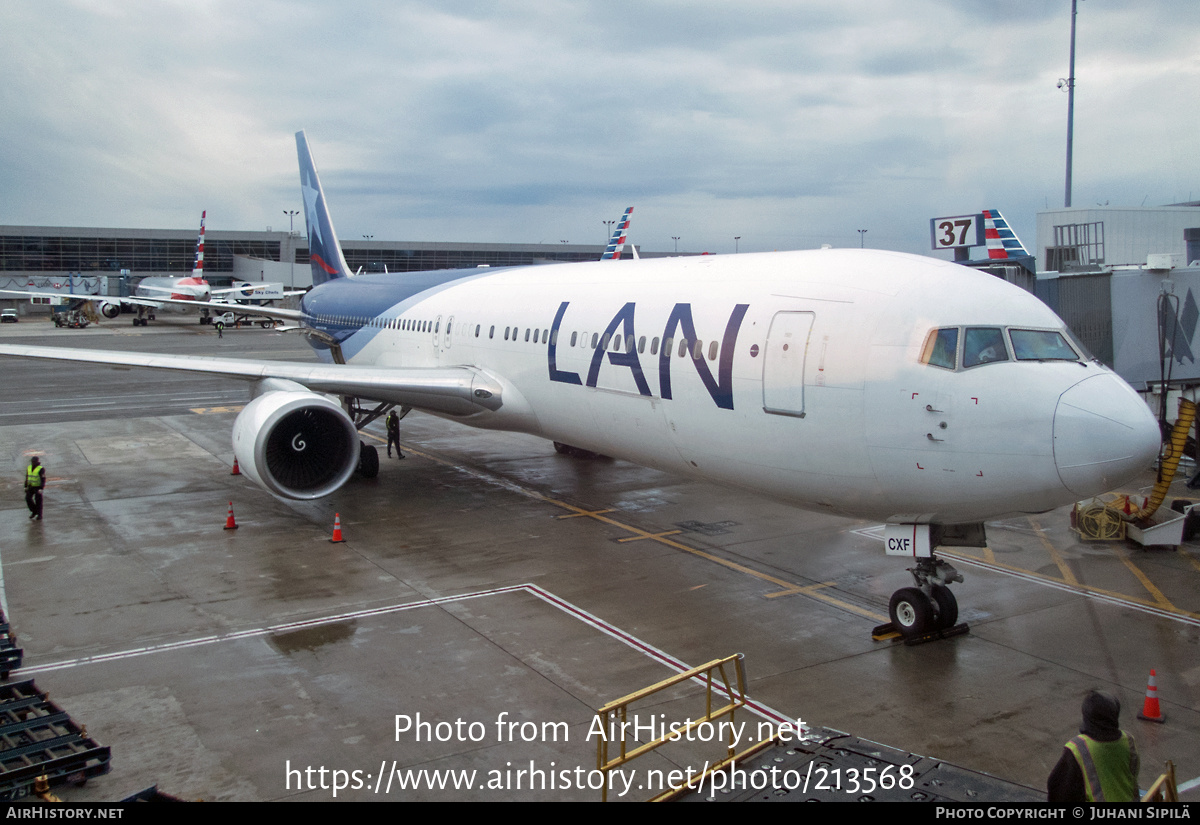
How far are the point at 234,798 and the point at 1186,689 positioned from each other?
8918 mm

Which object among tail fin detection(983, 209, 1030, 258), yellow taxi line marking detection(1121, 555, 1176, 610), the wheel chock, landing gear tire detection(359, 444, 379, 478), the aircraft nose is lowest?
yellow taxi line marking detection(1121, 555, 1176, 610)

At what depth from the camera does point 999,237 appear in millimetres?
30359

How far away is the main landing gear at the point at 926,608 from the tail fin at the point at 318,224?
20.5 m

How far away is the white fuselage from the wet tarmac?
1.81m

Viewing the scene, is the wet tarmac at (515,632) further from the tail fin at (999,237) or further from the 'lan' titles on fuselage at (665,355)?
the tail fin at (999,237)

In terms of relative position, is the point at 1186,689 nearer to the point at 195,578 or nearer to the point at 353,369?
the point at 195,578

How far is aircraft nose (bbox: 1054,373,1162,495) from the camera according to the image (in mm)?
7848

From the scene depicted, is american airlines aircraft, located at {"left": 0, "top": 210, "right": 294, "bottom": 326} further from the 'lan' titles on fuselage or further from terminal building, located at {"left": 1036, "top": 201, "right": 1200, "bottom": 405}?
terminal building, located at {"left": 1036, "top": 201, "right": 1200, "bottom": 405}

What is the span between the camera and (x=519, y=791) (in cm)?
691

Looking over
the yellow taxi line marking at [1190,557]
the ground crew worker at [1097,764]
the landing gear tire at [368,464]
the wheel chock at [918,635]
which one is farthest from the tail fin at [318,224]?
the ground crew worker at [1097,764]

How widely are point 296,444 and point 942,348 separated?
10175mm

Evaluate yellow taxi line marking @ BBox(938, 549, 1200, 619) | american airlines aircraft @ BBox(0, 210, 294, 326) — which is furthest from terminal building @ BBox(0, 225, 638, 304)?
yellow taxi line marking @ BBox(938, 549, 1200, 619)

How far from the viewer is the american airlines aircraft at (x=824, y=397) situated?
322 inches

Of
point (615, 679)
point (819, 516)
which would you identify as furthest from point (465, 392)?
point (615, 679)
